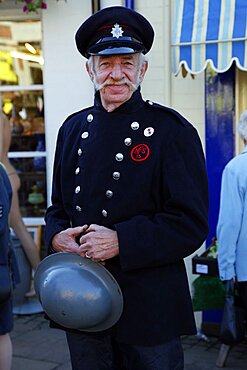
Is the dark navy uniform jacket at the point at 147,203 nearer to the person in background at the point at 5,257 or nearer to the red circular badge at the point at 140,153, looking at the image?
the red circular badge at the point at 140,153

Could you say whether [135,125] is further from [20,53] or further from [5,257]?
[20,53]

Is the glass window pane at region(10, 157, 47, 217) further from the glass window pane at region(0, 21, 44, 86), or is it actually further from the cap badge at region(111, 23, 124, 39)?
the cap badge at region(111, 23, 124, 39)

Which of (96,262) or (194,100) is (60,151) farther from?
(194,100)

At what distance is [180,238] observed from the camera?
254 cm

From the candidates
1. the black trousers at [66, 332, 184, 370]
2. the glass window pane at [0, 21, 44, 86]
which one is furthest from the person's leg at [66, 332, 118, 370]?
the glass window pane at [0, 21, 44, 86]

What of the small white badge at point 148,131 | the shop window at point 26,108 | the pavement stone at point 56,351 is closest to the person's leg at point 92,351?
the small white badge at point 148,131

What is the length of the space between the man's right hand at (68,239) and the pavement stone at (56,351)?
236 cm

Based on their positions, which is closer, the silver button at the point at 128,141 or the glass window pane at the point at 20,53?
the silver button at the point at 128,141

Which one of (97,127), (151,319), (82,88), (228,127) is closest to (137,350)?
(151,319)

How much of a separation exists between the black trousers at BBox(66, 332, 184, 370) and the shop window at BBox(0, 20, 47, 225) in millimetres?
3726

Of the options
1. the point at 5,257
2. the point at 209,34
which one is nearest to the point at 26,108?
the point at 209,34

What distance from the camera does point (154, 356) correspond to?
2.62 m

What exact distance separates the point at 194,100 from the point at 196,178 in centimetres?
285

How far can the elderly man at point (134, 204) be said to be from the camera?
8.34 ft
